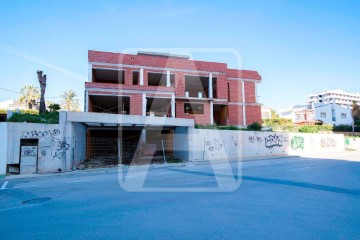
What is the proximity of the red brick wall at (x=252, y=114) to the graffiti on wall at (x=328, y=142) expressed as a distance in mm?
9158

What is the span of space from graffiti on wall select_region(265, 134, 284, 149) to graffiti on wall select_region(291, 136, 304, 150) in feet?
7.85

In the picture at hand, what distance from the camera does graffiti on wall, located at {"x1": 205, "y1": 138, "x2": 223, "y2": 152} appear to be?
21456 mm

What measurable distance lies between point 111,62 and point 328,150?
105 ft

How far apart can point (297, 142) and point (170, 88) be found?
684 inches

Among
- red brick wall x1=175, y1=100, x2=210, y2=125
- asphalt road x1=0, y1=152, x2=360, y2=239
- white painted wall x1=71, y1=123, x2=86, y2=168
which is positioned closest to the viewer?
asphalt road x1=0, y1=152, x2=360, y2=239

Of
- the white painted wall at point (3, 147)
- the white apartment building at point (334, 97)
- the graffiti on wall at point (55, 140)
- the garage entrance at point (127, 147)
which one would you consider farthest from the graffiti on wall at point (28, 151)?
the white apartment building at point (334, 97)

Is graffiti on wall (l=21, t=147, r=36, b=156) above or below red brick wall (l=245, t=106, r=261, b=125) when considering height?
below

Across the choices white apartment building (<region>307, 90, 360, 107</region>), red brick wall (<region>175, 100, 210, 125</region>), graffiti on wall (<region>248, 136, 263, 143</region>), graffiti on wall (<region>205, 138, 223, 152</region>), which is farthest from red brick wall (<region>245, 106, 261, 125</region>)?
white apartment building (<region>307, 90, 360, 107</region>)

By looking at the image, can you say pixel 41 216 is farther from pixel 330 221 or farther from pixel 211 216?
pixel 330 221

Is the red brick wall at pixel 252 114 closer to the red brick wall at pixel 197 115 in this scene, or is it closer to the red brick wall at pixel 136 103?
the red brick wall at pixel 197 115

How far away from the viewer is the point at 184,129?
68.3 feet

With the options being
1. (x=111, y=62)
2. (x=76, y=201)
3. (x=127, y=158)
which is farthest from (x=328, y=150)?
(x=76, y=201)

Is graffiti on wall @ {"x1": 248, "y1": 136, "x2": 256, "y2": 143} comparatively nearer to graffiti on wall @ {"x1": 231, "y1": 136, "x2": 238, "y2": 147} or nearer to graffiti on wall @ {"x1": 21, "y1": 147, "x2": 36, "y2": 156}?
graffiti on wall @ {"x1": 231, "y1": 136, "x2": 238, "y2": 147}

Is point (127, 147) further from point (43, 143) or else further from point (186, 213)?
point (186, 213)
